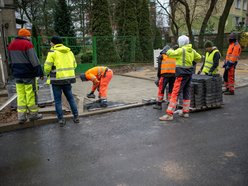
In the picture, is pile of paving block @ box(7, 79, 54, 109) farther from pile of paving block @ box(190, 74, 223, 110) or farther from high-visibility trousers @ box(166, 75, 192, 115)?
pile of paving block @ box(190, 74, 223, 110)

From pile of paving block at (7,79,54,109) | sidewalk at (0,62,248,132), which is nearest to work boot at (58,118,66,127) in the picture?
sidewalk at (0,62,248,132)

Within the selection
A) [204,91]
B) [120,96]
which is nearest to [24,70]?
[120,96]

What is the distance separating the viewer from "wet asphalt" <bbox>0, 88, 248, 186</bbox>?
3.45m

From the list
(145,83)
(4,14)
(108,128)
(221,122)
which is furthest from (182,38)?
(4,14)

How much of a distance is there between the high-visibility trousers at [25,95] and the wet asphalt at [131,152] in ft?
1.54

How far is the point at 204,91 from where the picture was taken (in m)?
6.64

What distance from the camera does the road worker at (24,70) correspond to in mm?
5426

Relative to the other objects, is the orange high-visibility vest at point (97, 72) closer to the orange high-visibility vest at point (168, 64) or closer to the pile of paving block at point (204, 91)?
the orange high-visibility vest at point (168, 64)

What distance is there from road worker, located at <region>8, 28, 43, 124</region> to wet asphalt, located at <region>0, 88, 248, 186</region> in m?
0.51

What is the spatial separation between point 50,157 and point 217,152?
262 cm

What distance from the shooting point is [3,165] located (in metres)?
3.97

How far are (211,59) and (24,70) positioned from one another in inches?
197

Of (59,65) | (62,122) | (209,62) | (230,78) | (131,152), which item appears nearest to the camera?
(131,152)

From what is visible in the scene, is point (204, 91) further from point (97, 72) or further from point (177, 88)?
point (97, 72)
